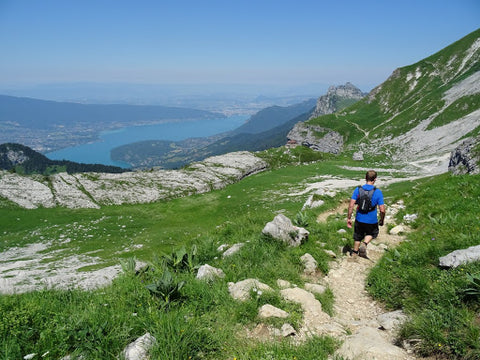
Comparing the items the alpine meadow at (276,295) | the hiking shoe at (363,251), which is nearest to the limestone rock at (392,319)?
the alpine meadow at (276,295)

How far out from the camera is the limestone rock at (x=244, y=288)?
6.41 m

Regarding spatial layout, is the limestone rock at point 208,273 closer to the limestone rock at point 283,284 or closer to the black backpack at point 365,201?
the limestone rock at point 283,284

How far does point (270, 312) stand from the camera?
574 cm

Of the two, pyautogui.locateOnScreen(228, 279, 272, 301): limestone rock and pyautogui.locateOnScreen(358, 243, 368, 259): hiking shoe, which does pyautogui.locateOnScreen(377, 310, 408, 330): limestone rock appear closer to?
pyautogui.locateOnScreen(228, 279, 272, 301): limestone rock

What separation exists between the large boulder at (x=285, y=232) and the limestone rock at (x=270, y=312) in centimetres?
435

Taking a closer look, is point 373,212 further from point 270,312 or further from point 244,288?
point 270,312

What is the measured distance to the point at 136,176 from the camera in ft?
206

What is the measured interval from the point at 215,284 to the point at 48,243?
30577 millimetres

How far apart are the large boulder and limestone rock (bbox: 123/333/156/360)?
6.27 meters

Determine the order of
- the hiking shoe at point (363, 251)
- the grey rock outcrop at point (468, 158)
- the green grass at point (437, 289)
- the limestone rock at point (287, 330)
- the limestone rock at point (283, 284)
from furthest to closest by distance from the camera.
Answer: the grey rock outcrop at point (468, 158) < the hiking shoe at point (363, 251) < the limestone rock at point (283, 284) < the limestone rock at point (287, 330) < the green grass at point (437, 289)

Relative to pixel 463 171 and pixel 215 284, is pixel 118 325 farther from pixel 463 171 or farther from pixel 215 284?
pixel 463 171

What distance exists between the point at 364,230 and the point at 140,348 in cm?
871

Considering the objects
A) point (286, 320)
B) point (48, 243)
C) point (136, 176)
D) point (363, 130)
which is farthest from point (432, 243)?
point (363, 130)

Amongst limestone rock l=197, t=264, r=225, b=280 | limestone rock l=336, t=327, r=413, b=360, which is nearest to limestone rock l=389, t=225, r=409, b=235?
limestone rock l=336, t=327, r=413, b=360
